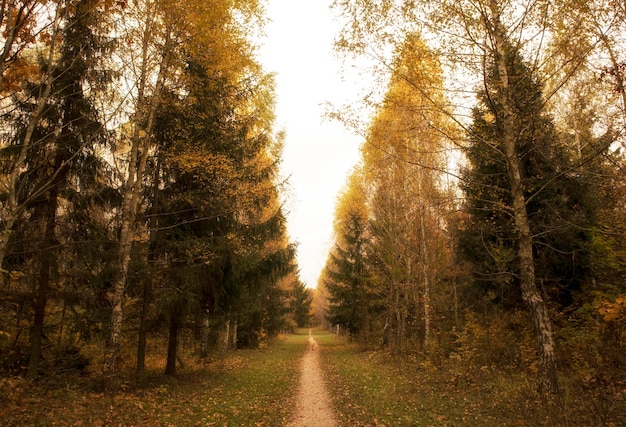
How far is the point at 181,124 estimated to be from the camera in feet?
36.6

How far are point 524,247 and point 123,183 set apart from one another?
31.5 feet

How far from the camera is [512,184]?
7504 mm

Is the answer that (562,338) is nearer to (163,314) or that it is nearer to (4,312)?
(163,314)

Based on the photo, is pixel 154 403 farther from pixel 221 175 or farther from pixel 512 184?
pixel 512 184

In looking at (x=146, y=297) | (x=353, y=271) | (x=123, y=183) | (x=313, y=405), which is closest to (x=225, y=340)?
(x=353, y=271)

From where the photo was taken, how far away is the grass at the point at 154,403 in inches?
285

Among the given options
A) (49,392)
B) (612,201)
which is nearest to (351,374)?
(49,392)

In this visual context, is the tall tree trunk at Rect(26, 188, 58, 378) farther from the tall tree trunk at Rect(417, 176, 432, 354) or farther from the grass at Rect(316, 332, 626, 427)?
the tall tree trunk at Rect(417, 176, 432, 354)

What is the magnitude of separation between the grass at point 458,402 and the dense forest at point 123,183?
5.36m

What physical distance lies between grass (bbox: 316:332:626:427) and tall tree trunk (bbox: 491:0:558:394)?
702mm

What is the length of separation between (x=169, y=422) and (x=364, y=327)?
747 inches

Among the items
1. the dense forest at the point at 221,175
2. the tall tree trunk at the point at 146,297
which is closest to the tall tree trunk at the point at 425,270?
the dense forest at the point at 221,175

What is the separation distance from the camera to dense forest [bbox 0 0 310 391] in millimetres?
9188

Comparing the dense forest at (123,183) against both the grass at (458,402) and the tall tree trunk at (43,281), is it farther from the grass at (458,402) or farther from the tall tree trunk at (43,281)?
the grass at (458,402)
